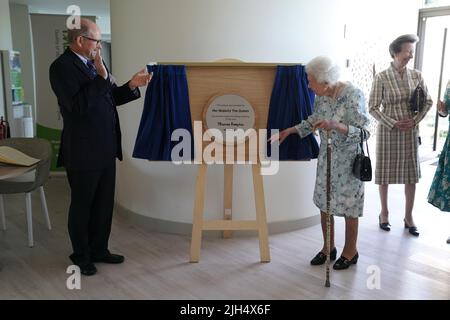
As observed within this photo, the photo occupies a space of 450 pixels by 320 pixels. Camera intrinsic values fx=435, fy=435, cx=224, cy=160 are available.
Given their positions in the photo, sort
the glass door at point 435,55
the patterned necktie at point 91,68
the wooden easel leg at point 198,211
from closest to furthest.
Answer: the patterned necktie at point 91,68
the wooden easel leg at point 198,211
the glass door at point 435,55

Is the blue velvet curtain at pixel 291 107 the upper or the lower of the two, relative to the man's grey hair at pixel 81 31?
lower

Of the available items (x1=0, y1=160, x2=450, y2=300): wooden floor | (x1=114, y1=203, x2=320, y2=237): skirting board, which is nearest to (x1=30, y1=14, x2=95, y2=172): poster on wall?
(x1=0, y1=160, x2=450, y2=300): wooden floor

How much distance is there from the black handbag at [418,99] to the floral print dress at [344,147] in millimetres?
1008

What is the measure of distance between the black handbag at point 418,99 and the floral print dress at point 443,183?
0.61 ft

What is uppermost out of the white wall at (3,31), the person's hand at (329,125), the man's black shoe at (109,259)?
the white wall at (3,31)

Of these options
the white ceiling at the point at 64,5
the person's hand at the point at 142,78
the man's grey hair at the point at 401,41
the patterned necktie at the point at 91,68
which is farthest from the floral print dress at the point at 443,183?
the white ceiling at the point at 64,5

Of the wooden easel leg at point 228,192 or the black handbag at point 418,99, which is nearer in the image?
the wooden easel leg at point 228,192

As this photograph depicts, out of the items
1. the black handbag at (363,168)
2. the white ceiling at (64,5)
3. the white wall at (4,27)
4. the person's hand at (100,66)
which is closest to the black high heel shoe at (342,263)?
the black handbag at (363,168)

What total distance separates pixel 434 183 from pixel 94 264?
277 cm

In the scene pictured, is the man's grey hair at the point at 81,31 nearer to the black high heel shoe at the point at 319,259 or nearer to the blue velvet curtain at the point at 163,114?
the blue velvet curtain at the point at 163,114

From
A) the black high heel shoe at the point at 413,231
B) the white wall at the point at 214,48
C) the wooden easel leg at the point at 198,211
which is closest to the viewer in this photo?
the wooden easel leg at the point at 198,211

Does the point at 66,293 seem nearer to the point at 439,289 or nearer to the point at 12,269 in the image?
the point at 12,269

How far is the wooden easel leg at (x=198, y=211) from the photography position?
10.4 feet
